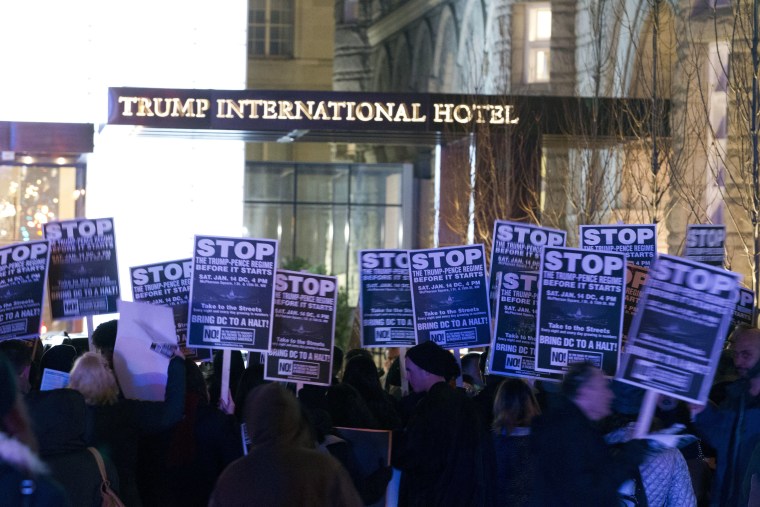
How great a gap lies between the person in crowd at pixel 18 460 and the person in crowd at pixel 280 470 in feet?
2.07

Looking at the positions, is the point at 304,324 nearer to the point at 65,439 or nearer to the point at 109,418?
the point at 109,418

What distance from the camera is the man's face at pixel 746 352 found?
892cm

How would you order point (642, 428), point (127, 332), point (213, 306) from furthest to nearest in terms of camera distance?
point (213, 306) → point (127, 332) → point (642, 428)

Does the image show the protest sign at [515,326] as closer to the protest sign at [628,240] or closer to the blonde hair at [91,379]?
the protest sign at [628,240]

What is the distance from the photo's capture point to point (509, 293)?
11.2 metres

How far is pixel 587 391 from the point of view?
255 inches

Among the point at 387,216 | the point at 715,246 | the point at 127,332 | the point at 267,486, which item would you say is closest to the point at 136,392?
the point at 127,332

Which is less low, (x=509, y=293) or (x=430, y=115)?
(x=430, y=115)

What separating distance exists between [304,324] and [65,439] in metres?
4.60

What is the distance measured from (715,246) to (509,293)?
3112 mm

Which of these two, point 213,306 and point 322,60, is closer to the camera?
point 213,306

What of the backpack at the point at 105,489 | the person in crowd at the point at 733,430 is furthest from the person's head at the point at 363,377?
the backpack at the point at 105,489

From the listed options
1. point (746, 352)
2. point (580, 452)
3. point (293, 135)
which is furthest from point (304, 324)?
point (293, 135)

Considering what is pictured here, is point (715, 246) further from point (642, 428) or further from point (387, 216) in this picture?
point (387, 216)
